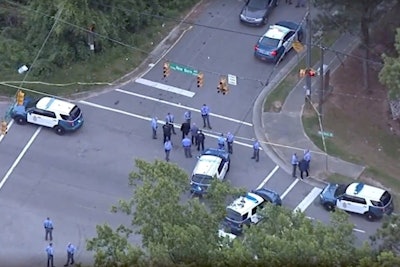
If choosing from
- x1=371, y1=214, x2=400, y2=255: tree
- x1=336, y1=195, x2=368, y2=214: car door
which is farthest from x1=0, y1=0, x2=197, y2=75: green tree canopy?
x1=371, y1=214, x2=400, y2=255: tree

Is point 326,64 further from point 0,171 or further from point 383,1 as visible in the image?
point 0,171

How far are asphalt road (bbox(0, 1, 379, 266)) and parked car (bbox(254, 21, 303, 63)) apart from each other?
0.41 meters

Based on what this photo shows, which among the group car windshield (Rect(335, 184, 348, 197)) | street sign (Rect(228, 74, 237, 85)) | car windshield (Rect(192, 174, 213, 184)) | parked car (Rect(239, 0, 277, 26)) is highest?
parked car (Rect(239, 0, 277, 26))

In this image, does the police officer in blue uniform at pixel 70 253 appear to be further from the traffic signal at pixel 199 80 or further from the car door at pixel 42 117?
the traffic signal at pixel 199 80

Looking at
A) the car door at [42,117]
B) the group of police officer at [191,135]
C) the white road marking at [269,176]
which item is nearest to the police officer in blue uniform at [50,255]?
the group of police officer at [191,135]

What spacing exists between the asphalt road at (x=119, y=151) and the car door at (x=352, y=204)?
1.40 ft

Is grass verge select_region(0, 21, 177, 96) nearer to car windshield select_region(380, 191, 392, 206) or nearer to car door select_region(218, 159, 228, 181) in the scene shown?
car door select_region(218, 159, 228, 181)

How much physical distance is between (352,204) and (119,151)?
9632mm

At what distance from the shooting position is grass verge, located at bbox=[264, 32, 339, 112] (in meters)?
44.5

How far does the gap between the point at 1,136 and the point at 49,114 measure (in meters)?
2.15

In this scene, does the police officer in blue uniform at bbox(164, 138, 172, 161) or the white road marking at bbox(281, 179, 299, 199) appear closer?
the white road marking at bbox(281, 179, 299, 199)

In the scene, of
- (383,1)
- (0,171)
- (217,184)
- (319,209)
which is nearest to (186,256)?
(217,184)

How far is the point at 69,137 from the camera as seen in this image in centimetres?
4266

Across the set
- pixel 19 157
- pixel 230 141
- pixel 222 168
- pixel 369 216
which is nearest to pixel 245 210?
pixel 222 168
